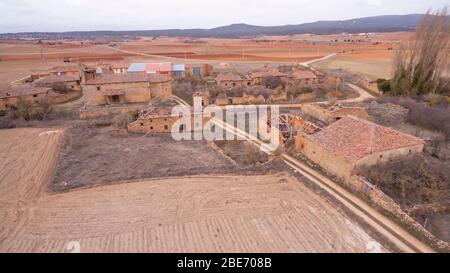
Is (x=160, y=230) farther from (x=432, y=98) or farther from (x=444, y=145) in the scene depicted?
(x=432, y=98)

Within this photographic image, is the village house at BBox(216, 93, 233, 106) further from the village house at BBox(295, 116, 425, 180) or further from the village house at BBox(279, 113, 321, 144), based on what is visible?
the village house at BBox(295, 116, 425, 180)

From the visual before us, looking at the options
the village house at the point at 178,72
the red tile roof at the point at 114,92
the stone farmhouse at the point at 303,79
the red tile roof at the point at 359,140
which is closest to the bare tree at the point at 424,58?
the stone farmhouse at the point at 303,79

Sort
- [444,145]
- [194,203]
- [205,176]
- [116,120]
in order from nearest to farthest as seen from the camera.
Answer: [194,203] → [205,176] → [444,145] → [116,120]

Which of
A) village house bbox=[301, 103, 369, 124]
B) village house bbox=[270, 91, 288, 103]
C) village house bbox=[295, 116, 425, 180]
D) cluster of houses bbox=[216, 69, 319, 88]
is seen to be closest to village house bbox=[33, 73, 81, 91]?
cluster of houses bbox=[216, 69, 319, 88]

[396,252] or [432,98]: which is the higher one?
[432,98]

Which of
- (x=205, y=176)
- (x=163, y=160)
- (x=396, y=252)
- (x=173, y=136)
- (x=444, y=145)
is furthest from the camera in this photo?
(x=173, y=136)

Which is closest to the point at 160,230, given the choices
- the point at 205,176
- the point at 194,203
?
the point at 194,203

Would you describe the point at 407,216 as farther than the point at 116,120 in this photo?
No
